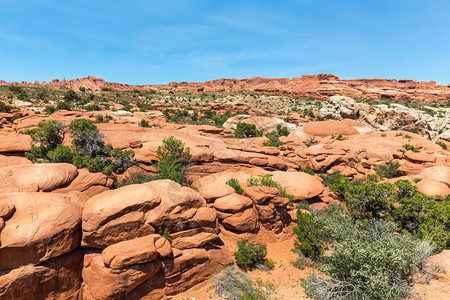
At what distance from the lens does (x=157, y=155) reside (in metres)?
14.7

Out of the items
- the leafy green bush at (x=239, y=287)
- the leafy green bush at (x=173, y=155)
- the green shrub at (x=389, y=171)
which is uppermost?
the leafy green bush at (x=173, y=155)

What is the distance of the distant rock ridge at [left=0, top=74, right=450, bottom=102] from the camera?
→ 86.6 meters

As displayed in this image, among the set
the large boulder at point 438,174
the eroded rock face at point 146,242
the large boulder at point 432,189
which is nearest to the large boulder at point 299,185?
the large boulder at point 432,189

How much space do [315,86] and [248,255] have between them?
113 meters

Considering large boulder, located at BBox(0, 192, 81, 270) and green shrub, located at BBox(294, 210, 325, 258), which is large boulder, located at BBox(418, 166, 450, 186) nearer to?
green shrub, located at BBox(294, 210, 325, 258)

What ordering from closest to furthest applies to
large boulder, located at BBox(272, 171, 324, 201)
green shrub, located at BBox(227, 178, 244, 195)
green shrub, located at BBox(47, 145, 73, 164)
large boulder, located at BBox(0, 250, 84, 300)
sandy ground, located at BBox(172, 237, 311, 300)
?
1. large boulder, located at BBox(0, 250, 84, 300)
2. sandy ground, located at BBox(172, 237, 311, 300)
3. green shrub, located at BBox(227, 178, 244, 195)
4. green shrub, located at BBox(47, 145, 73, 164)
5. large boulder, located at BBox(272, 171, 324, 201)

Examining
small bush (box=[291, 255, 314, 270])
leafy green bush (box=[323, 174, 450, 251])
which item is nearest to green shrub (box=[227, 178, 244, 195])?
small bush (box=[291, 255, 314, 270])

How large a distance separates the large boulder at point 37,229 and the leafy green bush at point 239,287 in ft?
18.0

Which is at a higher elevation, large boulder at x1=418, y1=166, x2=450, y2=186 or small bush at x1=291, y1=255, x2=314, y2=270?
large boulder at x1=418, y1=166, x2=450, y2=186

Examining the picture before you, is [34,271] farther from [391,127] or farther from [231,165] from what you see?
[391,127]

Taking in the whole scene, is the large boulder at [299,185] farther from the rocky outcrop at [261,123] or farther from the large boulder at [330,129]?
the rocky outcrop at [261,123]

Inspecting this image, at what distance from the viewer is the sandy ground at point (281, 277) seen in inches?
305

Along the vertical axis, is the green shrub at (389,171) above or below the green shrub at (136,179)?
below

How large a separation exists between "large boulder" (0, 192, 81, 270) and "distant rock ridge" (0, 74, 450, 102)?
82.6 metres
